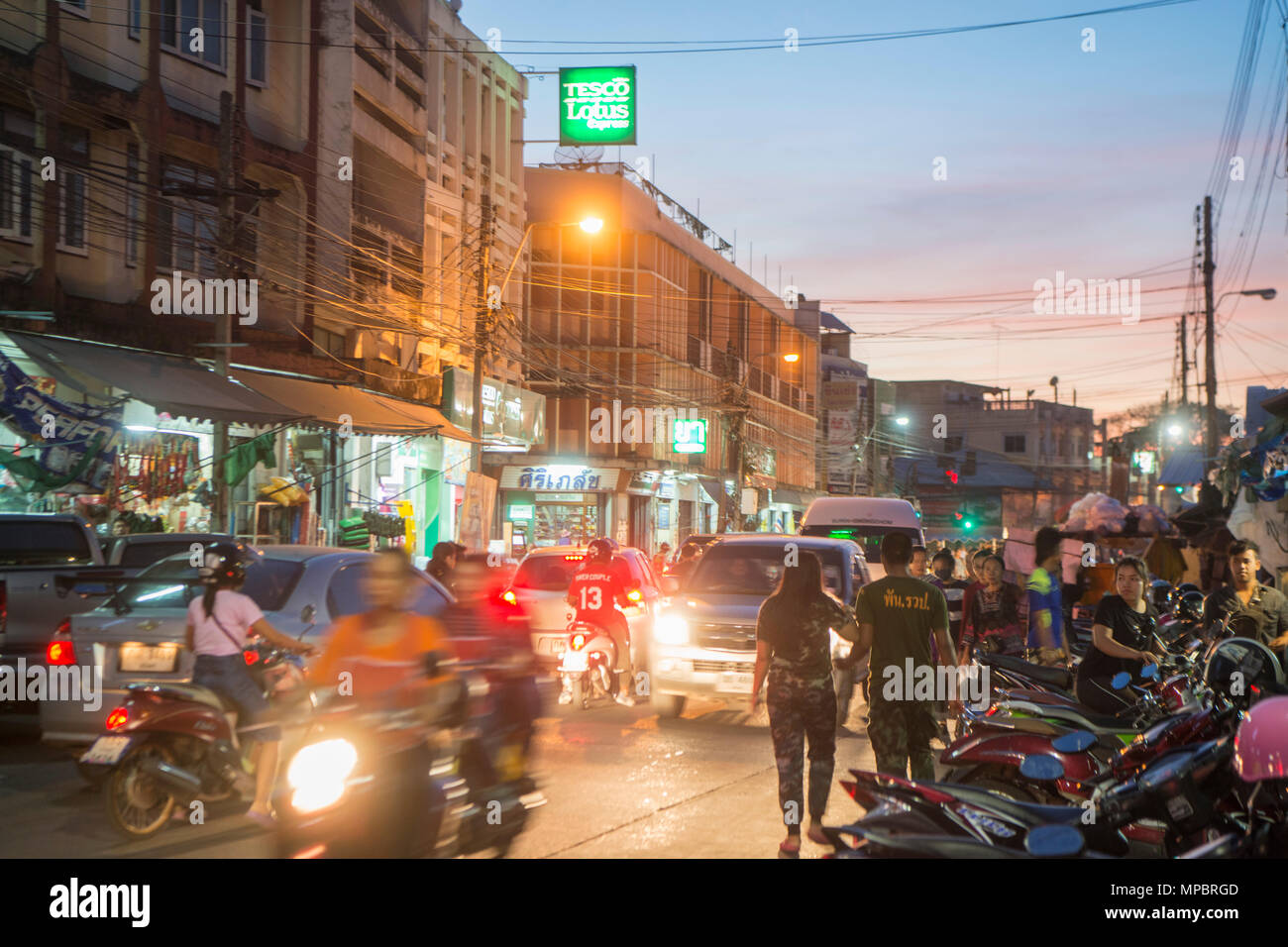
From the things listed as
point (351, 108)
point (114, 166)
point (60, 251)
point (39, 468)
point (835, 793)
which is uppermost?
point (351, 108)

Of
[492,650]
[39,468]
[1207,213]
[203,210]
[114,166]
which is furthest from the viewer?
[1207,213]

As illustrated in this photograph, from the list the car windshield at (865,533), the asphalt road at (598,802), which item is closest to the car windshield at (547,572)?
the asphalt road at (598,802)

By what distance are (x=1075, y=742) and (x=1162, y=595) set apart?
1024 centimetres

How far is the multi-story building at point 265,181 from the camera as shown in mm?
18531

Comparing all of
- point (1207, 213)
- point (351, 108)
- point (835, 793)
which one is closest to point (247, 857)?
point (835, 793)

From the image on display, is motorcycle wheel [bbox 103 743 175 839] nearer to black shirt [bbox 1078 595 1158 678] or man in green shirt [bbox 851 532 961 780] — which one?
man in green shirt [bbox 851 532 961 780]

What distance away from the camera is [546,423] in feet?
153

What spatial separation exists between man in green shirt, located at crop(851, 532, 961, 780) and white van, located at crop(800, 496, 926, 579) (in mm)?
12587

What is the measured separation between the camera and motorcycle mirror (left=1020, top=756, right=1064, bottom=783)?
5820mm

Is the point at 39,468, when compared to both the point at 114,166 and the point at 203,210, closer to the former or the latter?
the point at 114,166

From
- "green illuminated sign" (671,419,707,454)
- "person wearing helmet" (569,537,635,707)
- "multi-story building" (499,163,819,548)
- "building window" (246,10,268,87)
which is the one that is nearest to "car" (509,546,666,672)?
"person wearing helmet" (569,537,635,707)

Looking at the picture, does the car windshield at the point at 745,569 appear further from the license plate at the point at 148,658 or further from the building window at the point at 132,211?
the building window at the point at 132,211

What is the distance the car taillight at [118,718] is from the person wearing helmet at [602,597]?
6640 mm

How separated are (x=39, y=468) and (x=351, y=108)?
1306 centimetres
